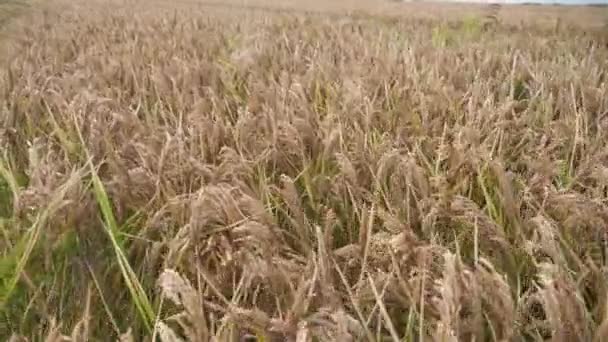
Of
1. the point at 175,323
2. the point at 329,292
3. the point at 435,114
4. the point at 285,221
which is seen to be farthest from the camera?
the point at 435,114

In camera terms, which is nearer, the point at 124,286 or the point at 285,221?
the point at 124,286

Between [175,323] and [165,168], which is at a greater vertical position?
[165,168]

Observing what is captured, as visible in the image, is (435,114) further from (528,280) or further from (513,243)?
(528,280)

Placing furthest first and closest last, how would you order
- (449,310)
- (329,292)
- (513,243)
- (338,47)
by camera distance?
(338,47) → (513,243) → (329,292) → (449,310)

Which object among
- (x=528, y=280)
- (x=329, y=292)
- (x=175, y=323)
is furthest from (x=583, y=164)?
(x=175, y=323)

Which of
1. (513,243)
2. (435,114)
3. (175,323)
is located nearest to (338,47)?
(435,114)

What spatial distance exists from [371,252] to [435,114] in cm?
103

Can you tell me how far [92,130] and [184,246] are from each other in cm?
65

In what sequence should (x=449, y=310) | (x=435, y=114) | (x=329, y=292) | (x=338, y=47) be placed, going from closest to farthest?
(x=449, y=310) → (x=329, y=292) → (x=435, y=114) → (x=338, y=47)

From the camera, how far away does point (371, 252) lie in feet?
3.24

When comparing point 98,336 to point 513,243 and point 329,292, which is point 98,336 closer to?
point 329,292

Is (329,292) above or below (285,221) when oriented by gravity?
above

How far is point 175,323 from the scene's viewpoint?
2.93 ft

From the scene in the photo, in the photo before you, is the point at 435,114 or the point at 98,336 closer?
the point at 98,336
